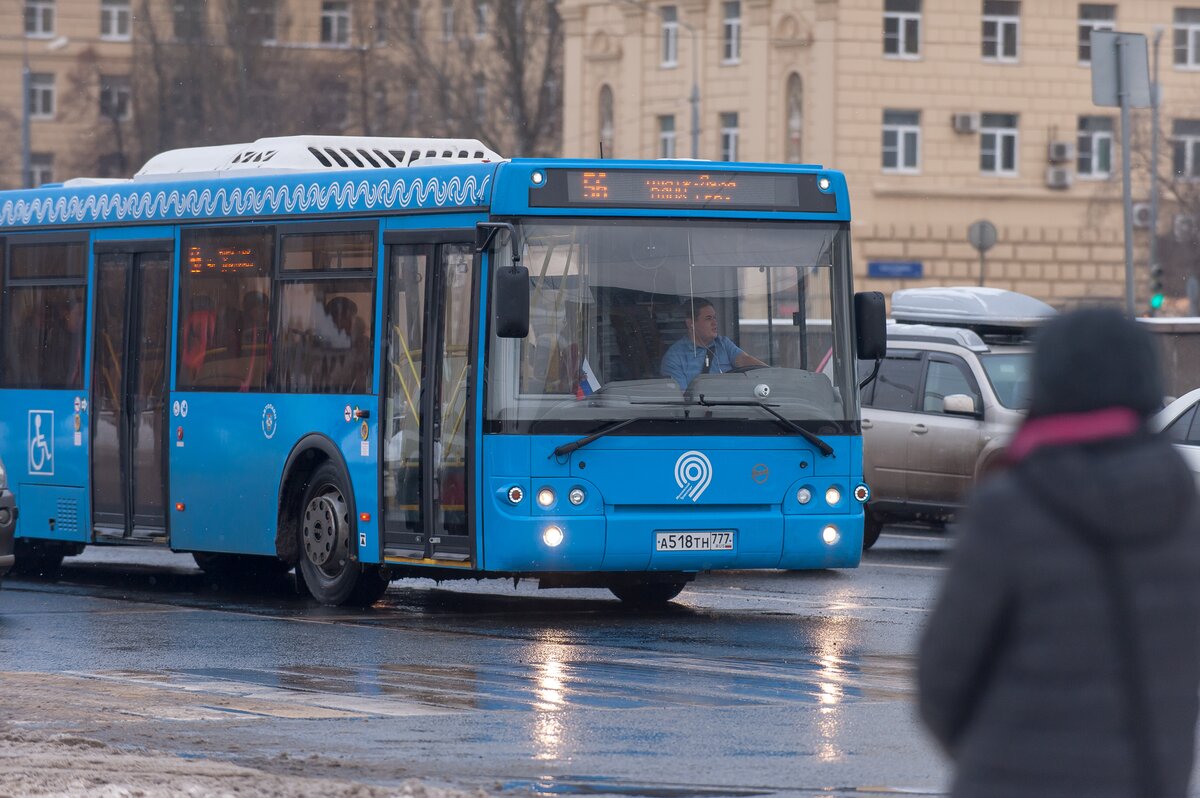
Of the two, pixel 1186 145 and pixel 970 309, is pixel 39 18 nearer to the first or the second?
pixel 1186 145

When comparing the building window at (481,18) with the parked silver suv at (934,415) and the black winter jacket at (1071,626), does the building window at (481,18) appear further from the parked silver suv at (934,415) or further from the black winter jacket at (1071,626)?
the black winter jacket at (1071,626)

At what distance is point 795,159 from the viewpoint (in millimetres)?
56688

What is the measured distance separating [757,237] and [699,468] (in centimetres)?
135

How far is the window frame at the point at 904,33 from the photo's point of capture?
185ft

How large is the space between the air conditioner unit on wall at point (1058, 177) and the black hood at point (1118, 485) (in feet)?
179

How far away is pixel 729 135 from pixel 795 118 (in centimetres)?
208

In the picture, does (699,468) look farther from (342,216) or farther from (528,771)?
(528,771)

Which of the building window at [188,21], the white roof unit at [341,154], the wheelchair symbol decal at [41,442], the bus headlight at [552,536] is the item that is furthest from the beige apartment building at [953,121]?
the bus headlight at [552,536]

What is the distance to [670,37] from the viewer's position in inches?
2335

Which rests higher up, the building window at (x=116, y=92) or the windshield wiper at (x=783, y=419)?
the building window at (x=116, y=92)

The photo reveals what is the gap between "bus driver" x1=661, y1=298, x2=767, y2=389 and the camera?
1338 cm

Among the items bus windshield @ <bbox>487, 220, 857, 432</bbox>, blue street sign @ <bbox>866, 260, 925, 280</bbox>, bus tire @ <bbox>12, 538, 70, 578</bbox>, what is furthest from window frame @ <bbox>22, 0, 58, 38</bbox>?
bus windshield @ <bbox>487, 220, 857, 432</bbox>

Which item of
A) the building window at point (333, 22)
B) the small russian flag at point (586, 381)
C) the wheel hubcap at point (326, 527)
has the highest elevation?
the building window at point (333, 22)

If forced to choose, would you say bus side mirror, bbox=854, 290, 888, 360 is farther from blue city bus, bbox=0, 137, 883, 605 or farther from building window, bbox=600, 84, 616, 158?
building window, bbox=600, 84, 616, 158
